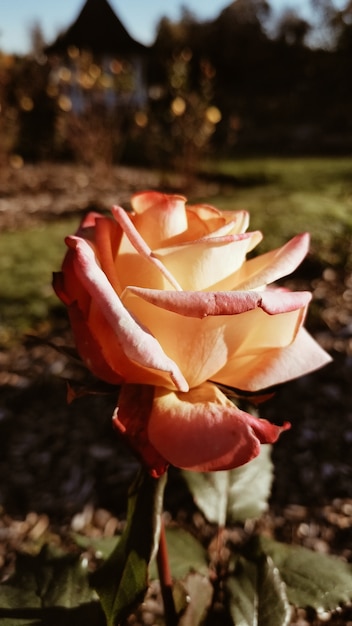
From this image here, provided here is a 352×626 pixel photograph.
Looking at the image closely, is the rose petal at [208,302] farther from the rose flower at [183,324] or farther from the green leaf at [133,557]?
the green leaf at [133,557]

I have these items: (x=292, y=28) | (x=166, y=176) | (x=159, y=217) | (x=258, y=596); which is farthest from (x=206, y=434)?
(x=292, y=28)

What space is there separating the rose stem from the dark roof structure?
1512 cm

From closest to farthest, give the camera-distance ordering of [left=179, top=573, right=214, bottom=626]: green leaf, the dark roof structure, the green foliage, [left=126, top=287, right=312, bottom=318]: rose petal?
[left=126, top=287, right=312, bottom=318]: rose petal
[left=179, top=573, right=214, bottom=626]: green leaf
the green foliage
the dark roof structure

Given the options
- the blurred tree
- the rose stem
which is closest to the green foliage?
the rose stem

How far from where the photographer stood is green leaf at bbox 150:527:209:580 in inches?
29.0

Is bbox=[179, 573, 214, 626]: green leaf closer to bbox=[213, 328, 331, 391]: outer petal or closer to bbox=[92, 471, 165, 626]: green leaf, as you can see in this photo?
bbox=[92, 471, 165, 626]: green leaf

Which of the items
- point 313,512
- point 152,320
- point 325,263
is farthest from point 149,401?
point 325,263

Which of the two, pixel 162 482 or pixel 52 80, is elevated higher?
pixel 162 482

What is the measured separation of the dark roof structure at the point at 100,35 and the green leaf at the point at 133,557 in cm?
1517

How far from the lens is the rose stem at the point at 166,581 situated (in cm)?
63

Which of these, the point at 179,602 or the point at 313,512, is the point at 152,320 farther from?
the point at 313,512

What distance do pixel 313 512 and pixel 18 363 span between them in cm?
113

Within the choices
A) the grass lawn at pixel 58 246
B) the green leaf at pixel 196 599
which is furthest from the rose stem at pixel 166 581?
the grass lawn at pixel 58 246

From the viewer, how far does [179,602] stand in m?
0.68
